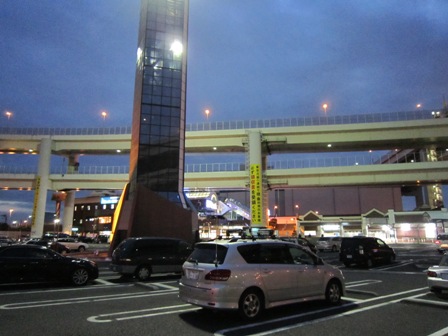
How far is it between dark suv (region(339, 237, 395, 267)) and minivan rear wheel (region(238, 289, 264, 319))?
1401 cm

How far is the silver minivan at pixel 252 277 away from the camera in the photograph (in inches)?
291

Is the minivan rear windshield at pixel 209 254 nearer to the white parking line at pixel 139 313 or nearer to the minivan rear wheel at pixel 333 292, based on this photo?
the white parking line at pixel 139 313

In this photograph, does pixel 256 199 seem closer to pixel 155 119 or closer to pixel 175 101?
pixel 175 101

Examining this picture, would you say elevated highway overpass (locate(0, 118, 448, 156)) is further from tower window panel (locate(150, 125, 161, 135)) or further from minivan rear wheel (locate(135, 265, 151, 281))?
minivan rear wheel (locate(135, 265, 151, 281))

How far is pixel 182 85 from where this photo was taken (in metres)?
42.4

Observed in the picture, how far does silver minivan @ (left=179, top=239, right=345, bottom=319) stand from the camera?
24.2 feet

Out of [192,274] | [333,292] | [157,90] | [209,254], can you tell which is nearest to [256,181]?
[157,90]

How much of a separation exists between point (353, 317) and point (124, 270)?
942 centimetres

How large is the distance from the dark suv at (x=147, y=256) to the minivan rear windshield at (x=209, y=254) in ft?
23.0

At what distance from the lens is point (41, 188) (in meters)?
51.8

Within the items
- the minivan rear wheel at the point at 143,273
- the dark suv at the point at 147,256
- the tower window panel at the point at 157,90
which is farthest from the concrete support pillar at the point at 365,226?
the minivan rear wheel at the point at 143,273

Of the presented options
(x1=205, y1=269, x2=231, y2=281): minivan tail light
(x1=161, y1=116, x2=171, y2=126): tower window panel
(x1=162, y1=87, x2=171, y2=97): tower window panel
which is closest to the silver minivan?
(x1=205, y1=269, x2=231, y2=281): minivan tail light

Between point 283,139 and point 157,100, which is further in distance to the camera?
point 283,139

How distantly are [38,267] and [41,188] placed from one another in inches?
1742
